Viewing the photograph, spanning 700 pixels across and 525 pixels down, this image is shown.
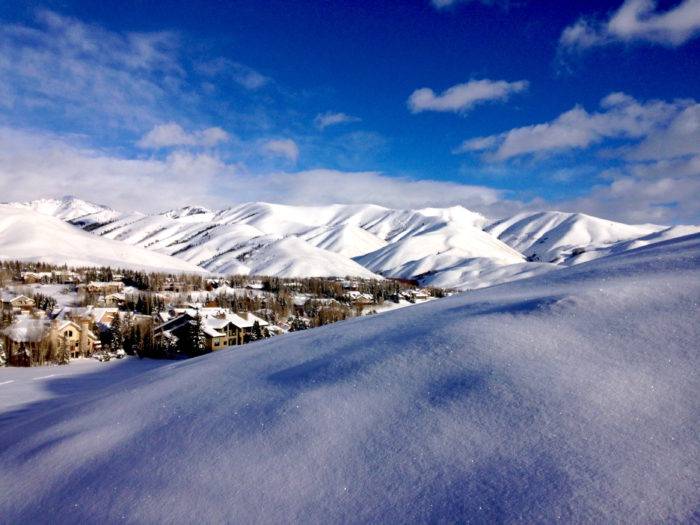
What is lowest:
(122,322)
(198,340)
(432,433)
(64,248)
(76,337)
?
(198,340)

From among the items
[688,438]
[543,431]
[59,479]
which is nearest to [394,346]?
[543,431]

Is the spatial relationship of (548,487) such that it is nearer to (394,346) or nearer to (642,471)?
(642,471)

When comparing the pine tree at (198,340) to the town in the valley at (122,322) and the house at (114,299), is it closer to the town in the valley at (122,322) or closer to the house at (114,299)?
the town in the valley at (122,322)

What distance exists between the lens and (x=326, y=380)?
7.44m

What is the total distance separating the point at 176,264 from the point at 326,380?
14950 cm

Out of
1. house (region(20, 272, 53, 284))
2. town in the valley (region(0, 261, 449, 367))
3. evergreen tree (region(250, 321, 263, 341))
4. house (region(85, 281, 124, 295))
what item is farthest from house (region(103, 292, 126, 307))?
evergreen tree (region(250, 321, 263, 341))

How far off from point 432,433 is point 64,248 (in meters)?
170

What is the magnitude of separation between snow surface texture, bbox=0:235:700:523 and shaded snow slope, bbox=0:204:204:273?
130 meters

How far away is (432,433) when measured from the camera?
5.49 meters

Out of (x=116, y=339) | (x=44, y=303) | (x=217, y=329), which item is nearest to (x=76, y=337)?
(x=116, y=339)

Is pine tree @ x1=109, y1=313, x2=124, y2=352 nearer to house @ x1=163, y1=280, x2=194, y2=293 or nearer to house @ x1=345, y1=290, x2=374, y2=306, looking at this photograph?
house @ x1=345, y1=290, x2=374, y2=306

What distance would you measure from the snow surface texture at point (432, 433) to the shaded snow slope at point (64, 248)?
130 metres

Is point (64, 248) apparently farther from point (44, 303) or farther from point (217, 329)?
point (217, 329)

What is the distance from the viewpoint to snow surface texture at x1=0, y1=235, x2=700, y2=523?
447cm
